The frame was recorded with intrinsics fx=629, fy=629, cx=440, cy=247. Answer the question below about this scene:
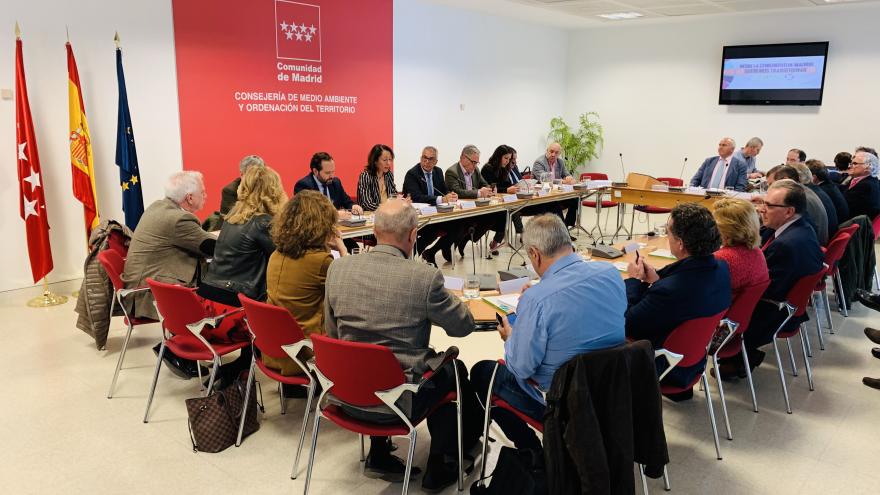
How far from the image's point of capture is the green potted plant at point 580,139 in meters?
11.8

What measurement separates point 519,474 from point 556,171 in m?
6.34

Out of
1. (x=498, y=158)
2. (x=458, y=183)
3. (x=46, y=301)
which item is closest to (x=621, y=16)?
(x=498, y=158)

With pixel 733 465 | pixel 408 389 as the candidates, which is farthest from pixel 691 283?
pixel 408 389

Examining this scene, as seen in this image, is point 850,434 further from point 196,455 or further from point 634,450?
point 196,455

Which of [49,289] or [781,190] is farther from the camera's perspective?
[49,289]

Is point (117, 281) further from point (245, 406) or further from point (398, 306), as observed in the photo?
point (398, 306)

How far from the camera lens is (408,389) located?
239cm

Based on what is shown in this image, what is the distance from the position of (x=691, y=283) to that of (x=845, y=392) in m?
1.94

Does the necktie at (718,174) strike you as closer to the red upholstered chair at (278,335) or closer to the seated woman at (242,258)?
the seated woman at (242,258)

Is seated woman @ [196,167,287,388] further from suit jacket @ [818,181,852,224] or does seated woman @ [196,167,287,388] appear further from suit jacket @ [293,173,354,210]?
suit jacket @ [818,181,852,224]

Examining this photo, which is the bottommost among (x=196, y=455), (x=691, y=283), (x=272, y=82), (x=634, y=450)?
(x=196, y=455)

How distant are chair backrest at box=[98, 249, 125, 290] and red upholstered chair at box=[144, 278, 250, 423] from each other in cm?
53

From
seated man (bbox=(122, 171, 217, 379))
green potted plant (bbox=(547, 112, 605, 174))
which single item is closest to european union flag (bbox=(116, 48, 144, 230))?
seated man (bbox=(122, 171, 217, 379))

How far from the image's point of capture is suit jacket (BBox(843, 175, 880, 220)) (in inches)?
224
